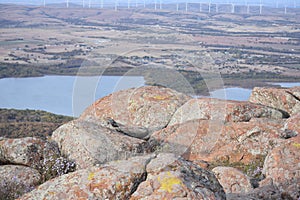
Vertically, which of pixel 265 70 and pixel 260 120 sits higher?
pixel 260 120

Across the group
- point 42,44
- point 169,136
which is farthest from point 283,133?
point 42,44

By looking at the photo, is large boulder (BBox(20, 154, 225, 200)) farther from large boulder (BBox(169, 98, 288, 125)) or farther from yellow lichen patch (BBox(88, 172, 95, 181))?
large boulder (BBox(169, 98, 288, 125))

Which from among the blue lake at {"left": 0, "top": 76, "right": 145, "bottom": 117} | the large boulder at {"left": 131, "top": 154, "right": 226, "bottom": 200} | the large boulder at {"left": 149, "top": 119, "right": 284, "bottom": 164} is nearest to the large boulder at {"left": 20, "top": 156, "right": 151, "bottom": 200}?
the large boulder at {"left": 131, "top": 154, "right": 226, "bottom": 200}

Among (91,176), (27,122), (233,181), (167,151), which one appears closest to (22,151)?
(167,151)

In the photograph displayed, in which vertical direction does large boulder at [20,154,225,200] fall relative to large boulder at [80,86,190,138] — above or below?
above

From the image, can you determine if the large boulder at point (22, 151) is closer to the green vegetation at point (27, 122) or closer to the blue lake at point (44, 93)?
the blue lake at point (44, 93)

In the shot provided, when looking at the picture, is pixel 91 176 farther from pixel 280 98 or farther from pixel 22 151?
pixel 280 98

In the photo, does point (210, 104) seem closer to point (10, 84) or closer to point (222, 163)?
point (222, 163)
